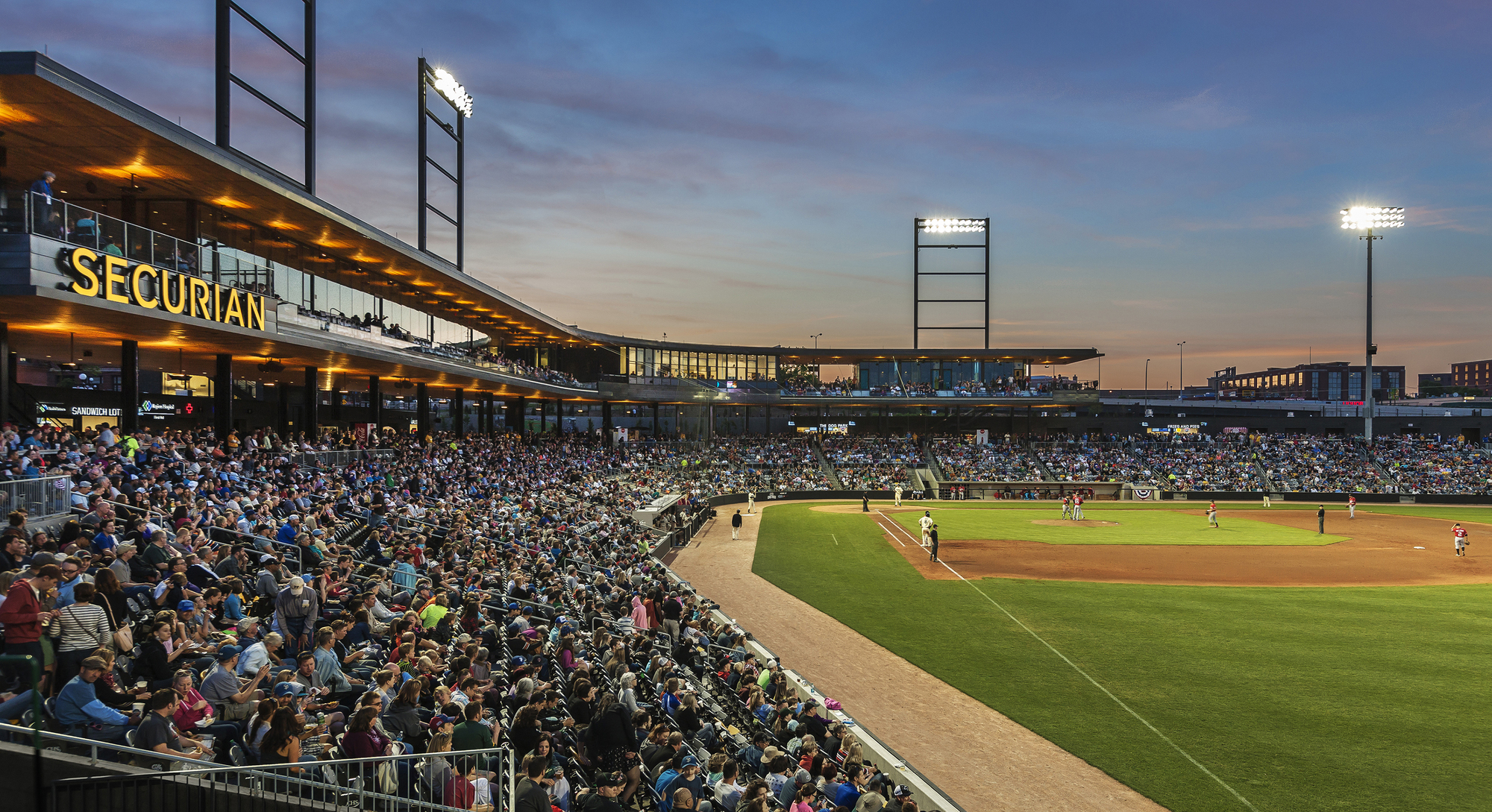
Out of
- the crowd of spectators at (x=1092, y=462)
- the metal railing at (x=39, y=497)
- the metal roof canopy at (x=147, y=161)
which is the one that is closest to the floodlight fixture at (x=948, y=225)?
the crowd of spectators at (x=1092, y=462)

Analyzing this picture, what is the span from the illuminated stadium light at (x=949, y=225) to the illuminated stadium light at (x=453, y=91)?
5037 cm

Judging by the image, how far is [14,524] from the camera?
977 cm

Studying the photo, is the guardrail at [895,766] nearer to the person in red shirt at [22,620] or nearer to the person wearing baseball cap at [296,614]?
the person wearing baseball cap at [296,614]

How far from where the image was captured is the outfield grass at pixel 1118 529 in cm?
4000

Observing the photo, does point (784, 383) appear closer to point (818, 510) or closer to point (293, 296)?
point (818, 510)

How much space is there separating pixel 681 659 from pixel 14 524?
9.66m

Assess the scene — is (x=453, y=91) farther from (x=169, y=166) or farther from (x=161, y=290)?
(x=161, y=290)

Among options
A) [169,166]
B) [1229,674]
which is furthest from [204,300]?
[1229,674]

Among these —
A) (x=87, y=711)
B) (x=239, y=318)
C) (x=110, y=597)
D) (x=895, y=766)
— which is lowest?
(x=895, y=766)

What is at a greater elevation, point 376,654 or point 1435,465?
point 376,654

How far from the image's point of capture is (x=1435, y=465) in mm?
67562

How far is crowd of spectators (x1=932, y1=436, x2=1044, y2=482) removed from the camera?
69.4 meters

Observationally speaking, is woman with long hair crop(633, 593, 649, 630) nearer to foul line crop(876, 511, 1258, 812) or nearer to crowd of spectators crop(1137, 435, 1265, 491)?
foul line crop(876, 511, 1258, 812)

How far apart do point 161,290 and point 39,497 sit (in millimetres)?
7759
